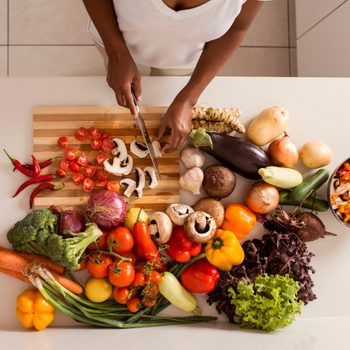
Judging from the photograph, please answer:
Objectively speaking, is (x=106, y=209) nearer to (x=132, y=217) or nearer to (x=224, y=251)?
(x=132, y=217)

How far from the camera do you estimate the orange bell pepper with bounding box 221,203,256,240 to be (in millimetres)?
1533

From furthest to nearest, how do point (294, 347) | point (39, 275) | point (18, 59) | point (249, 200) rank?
point (18, 59)
point (249, 200)
point (39, 275)
point (294, 347)

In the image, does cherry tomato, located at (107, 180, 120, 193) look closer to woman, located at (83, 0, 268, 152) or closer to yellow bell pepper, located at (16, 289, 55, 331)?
woman, located at (83, 0, 268, 152)

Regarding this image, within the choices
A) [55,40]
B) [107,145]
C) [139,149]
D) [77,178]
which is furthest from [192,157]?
[55,40]

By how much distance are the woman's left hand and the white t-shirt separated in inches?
6.1

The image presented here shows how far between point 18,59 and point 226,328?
1564 millimetres

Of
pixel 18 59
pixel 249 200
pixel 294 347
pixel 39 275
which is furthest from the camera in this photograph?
pixel 18 59

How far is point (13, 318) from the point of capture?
5.07 feet

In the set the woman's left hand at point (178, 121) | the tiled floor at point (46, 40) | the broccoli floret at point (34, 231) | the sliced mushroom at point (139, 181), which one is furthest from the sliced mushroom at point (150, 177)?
the tiled floor at point (46, 40)

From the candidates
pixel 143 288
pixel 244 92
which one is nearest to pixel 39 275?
pixel 143 288

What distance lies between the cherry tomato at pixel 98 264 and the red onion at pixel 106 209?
10 cm

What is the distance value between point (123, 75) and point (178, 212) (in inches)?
19.6

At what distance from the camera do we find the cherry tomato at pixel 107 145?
A: 1541 millimetres

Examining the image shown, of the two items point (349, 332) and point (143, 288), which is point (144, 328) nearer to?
point (143, 288)
